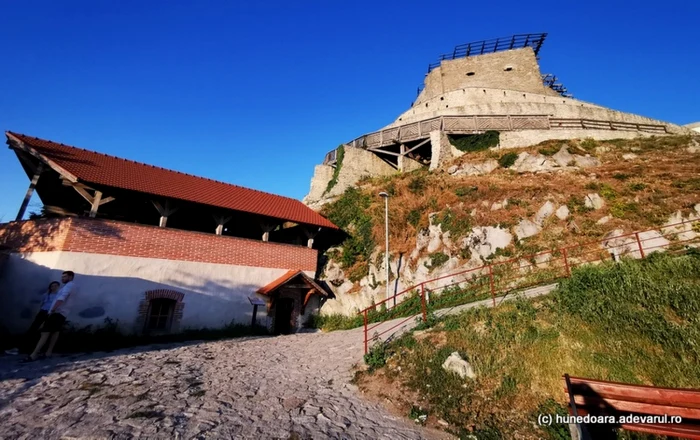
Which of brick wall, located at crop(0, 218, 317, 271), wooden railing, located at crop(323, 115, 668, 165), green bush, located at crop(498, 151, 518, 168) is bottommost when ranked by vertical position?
brick wall, located at crop(0, 218, 317, 271)

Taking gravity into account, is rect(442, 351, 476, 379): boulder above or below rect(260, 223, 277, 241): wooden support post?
below

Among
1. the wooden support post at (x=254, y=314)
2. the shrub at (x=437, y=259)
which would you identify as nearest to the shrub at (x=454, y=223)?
the shrub at (x=437, y=259)

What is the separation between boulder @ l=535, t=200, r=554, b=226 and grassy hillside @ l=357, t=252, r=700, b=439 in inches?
243

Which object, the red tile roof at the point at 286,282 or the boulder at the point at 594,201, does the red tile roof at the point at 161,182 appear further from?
the boulder at the point at 594,201

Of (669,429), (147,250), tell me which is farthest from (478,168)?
(147,250)

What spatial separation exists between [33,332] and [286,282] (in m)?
8.19

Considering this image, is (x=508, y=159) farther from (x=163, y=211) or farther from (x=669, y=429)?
(x=163, y=211)

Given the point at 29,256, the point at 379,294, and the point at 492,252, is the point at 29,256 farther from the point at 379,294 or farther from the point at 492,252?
the point at 492,252

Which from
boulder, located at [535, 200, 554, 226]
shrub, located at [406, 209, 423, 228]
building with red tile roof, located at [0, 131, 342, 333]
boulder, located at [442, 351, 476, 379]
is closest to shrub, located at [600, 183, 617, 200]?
boulder, located at [535, 200, 554, 226]

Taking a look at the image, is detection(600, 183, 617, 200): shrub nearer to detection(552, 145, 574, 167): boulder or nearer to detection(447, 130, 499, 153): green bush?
detection(552, 145, 574, 167): boulder

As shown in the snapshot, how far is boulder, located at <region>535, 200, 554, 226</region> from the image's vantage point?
14245 mm

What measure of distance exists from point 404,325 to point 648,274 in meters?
6.64

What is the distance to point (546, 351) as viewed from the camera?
5.75 metres

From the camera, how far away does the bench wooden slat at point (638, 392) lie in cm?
368
